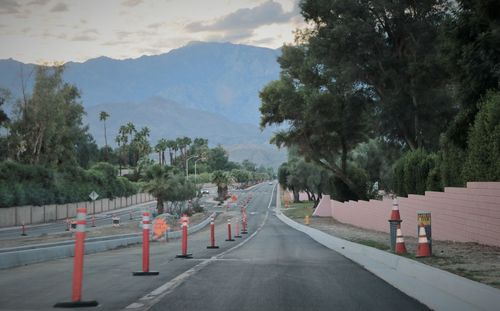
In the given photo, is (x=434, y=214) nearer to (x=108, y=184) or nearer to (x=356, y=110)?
(x=356, y=110)

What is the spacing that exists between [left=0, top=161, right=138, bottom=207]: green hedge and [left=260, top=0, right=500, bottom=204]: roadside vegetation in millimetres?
29576

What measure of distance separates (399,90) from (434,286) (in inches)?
1112

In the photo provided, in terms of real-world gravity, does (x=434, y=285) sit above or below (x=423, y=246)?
below

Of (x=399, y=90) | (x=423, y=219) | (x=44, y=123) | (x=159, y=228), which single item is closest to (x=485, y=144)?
(x=423, y=219)

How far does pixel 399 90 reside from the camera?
37.1 metres

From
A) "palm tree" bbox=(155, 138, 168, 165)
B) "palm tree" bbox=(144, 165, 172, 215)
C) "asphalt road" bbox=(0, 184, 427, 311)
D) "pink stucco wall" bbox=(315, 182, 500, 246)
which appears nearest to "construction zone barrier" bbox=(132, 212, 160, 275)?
"asphalt road" bbox=(0, 184, 427, 311)

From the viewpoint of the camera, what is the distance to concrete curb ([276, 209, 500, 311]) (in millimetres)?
8156

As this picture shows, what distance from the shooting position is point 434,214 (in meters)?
23.1

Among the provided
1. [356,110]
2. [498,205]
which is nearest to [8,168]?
[356,110]

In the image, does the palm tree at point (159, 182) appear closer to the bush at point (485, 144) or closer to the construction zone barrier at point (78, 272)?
the bush at point (485, 144)

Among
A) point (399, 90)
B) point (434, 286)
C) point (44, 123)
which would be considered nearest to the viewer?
point (434, 286)

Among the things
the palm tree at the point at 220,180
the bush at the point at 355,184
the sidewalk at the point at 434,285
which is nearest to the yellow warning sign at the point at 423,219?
the sidewalk at the point at 434,285

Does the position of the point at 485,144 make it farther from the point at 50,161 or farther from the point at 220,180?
the point at 220,180

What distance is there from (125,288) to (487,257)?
8622mm
